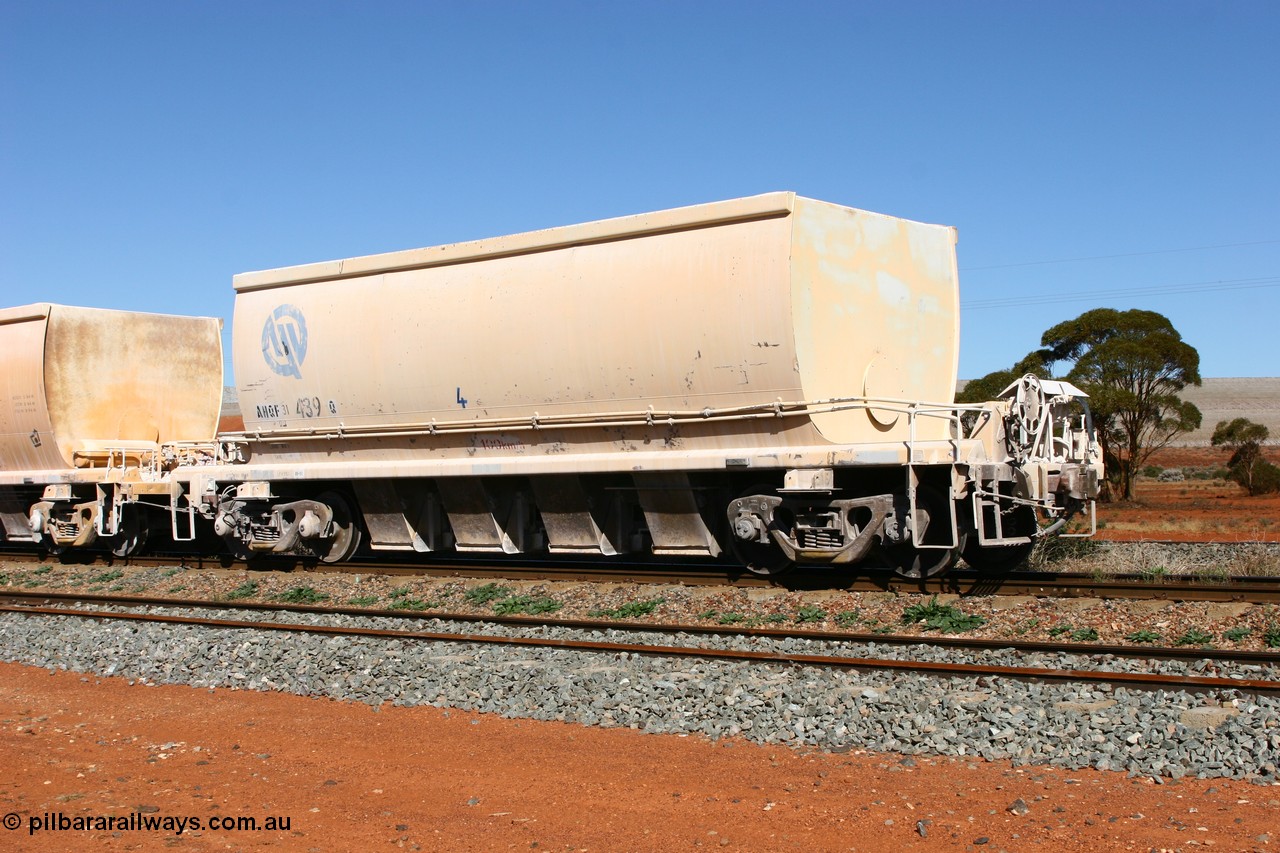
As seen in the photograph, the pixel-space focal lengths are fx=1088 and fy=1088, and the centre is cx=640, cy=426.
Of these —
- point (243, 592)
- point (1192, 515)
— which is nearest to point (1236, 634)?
point (243, 592)

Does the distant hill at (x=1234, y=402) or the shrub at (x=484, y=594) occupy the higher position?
the distant hill at (x=1234, y=402)

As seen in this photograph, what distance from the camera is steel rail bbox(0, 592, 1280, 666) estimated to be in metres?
7.86

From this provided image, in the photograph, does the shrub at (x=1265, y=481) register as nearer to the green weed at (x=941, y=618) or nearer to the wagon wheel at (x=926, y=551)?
the wagon wheel at (x=926, y=551)

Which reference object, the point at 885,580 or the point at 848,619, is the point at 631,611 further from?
the point at 885,580

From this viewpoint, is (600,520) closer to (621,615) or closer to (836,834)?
(621,615)

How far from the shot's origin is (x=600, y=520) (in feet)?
41.4

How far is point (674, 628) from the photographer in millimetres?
9484

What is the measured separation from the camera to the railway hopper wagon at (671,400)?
410 inches

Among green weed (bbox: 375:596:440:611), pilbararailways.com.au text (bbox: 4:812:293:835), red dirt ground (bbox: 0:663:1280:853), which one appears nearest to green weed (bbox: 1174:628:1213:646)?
red dirt ground (bbox: 0:663:1280:853)

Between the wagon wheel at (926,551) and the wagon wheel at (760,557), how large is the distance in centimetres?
107

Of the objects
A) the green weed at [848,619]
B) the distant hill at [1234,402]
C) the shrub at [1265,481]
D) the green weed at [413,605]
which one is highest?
the distant hill at [1234,402]

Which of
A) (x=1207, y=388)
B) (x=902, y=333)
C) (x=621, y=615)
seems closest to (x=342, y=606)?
(x=621, y=615)

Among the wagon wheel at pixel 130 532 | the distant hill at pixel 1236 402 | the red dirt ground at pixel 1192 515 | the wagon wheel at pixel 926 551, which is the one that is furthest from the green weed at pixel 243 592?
the distant hill at pixel 1236 402

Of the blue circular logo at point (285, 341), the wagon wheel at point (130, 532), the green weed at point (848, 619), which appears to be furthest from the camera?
the wagon wheel at point (130, 532)
